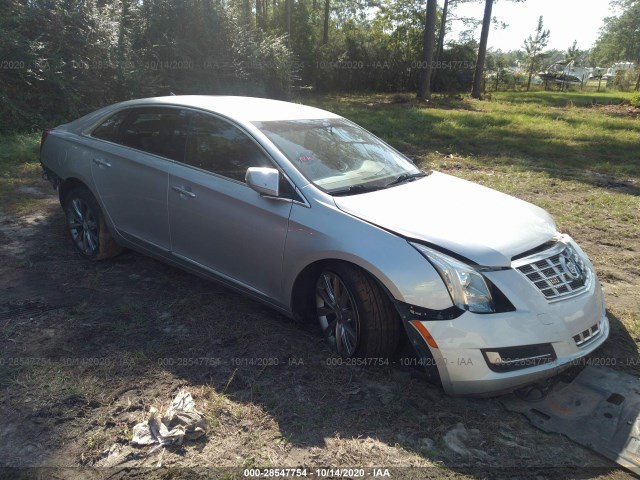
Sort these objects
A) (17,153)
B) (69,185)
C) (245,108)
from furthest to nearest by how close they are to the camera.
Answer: (17,153)
(69,185)
(245,108)

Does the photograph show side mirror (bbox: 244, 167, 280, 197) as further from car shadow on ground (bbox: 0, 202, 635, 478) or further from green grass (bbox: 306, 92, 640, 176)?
green grass (bbox: 306, 92, 640, 176)

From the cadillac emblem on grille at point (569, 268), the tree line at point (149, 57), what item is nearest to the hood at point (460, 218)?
the cadillac emblem on grille at point (569, 268)

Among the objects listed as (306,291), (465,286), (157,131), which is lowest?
(306,291)

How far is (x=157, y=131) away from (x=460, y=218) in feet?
8.65

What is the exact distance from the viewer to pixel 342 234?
3250 mm

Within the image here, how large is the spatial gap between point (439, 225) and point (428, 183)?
93 cm

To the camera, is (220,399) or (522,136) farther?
(522,136)

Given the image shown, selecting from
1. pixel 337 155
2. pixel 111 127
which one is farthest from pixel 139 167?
pixel 337 155

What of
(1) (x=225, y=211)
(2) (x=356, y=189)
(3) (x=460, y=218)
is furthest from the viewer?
(1) (x=225, y=211)

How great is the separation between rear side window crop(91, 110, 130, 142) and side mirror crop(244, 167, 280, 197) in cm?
190

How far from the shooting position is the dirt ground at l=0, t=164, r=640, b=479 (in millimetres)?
2611

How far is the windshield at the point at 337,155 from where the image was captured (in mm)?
3732

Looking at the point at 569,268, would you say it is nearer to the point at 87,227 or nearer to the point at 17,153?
the point at 87,227

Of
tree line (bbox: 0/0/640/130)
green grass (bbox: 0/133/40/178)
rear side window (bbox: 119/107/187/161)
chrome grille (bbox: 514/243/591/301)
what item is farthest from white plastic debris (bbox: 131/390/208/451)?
tree line (bbox: 0/0/640/130)
